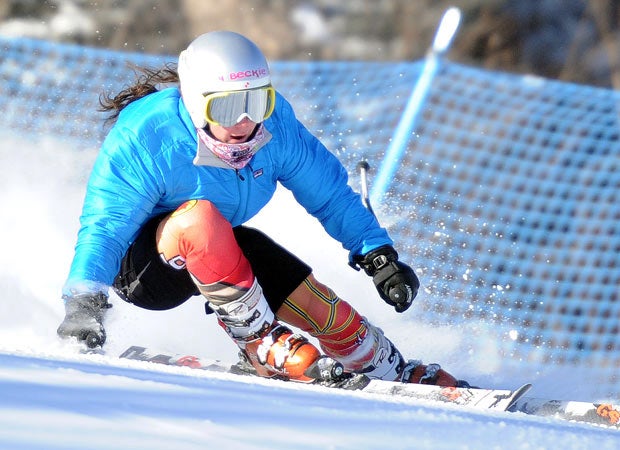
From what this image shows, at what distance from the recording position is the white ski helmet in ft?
7.96

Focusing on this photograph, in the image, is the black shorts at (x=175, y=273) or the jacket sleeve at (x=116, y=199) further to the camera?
the black shorts at (x=175, y=273)

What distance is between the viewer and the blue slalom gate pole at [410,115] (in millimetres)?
4195

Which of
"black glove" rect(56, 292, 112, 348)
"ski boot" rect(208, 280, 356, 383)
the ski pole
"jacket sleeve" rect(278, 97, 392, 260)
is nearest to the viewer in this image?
"black glove" rect(56, 292, 112, 348)

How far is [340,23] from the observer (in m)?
8.37

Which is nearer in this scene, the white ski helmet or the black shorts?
the white ski helmet

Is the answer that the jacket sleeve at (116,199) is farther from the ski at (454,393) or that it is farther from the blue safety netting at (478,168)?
the blue safety netting at (478,168)

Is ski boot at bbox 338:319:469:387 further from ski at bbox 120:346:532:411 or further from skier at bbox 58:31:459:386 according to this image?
ski at bbox 120:346:532:411

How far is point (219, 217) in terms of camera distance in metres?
2.49

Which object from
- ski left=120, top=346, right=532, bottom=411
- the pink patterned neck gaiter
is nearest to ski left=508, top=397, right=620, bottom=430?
ski left=120, top=346, right=532, bottom=411

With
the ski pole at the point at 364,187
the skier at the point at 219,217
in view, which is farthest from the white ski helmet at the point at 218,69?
the ski pole at the point at 364,187

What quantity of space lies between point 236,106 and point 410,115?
2.05 m

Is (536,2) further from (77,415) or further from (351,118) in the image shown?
(77,415)

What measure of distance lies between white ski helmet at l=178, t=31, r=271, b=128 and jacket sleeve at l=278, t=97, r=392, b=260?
29 cm

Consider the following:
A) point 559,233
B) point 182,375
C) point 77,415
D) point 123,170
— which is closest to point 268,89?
point 123,170
